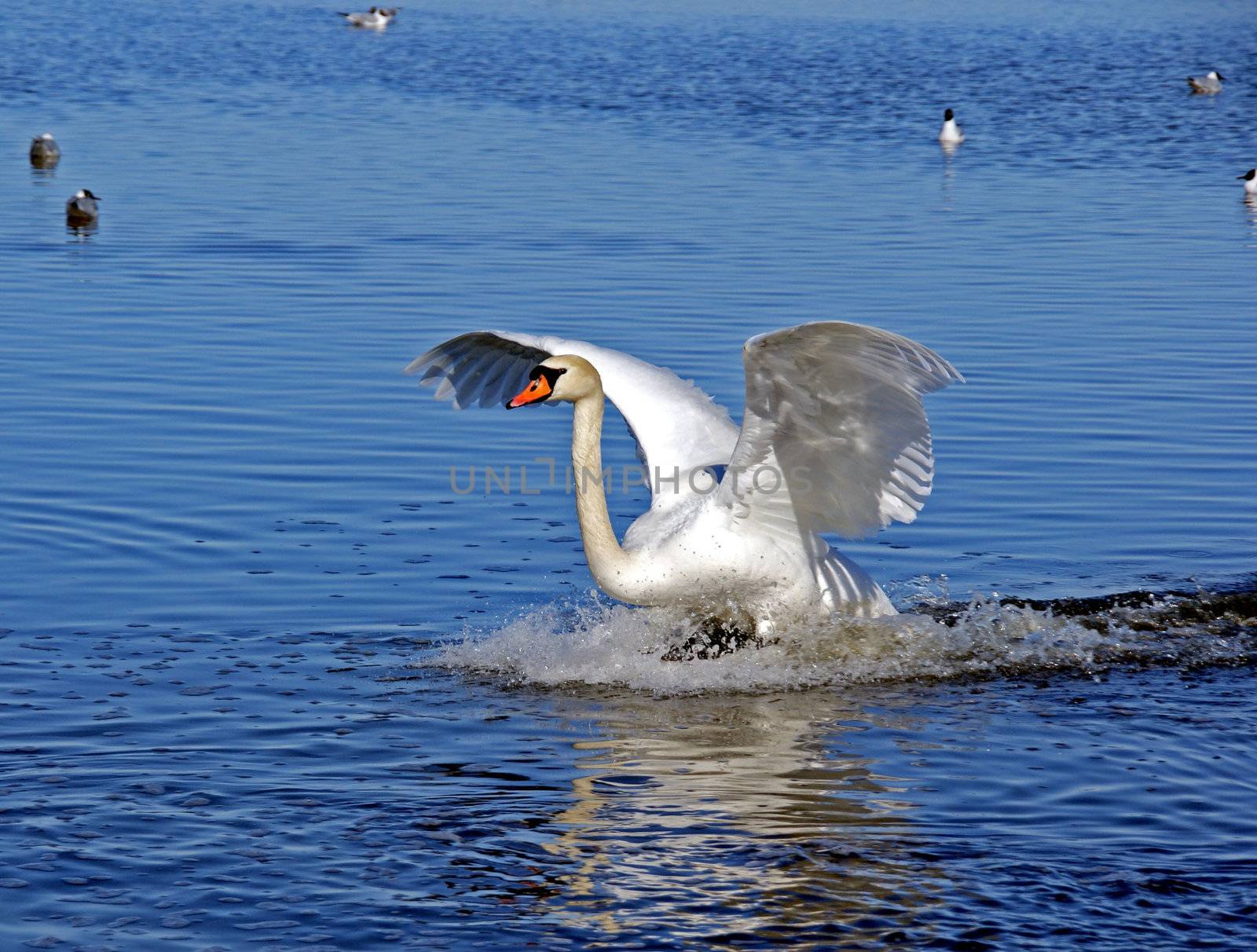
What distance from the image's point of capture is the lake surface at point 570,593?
6207 mm

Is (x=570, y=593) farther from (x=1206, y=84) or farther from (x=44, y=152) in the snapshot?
(x=1206, y=84)

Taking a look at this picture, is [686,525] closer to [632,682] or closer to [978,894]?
[632,682]

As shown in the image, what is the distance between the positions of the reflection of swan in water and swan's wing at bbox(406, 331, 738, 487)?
1.52m

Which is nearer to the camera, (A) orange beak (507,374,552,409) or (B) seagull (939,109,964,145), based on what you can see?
(A) orange beak (507,374,552,409)

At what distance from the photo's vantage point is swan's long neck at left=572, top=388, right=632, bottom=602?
27.4 ft

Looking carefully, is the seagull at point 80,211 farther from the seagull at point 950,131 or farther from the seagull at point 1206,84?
the seagull at point 1206,84

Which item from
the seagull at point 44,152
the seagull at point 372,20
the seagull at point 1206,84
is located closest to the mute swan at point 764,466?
the seagull at point 44,152

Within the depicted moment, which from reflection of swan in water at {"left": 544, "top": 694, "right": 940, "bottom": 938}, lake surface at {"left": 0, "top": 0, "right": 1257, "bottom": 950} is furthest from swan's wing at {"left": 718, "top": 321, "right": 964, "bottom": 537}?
reflection of swan in water at {"left": 544, "top": 694, "right": 940, "bottom": 938}

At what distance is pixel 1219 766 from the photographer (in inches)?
290

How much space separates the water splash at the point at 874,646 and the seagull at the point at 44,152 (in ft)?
60.0

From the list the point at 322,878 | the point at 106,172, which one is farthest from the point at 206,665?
the point at 106,172

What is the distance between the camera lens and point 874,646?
29.7ft

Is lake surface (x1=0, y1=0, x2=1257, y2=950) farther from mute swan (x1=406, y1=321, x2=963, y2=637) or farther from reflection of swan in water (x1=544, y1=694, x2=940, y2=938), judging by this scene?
mute swan (x1=406, y1=321, x2=963, y2=637)

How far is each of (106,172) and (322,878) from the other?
68.8 feet
